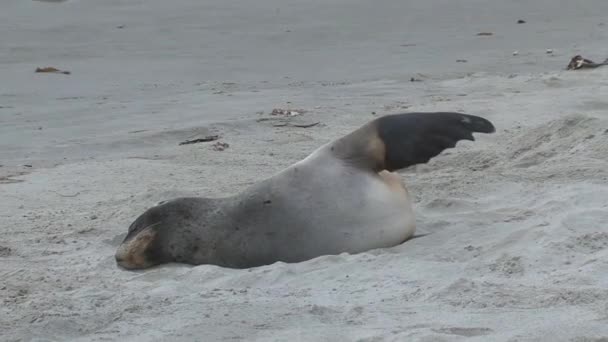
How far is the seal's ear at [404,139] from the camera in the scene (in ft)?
14.4

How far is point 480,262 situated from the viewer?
3.83m

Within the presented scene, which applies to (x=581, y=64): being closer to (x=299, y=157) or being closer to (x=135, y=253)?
(x=299, y=157)

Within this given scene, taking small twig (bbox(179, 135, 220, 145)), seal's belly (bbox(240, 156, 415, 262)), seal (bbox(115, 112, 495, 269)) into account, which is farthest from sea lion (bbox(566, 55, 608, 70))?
seal's belly (bbox(240, 156, 415, 262))

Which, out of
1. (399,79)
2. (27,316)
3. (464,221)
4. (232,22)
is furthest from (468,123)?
(232,22)

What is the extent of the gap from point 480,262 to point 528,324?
770 millimetres

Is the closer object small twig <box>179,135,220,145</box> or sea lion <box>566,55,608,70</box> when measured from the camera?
small twig <box>179,135,220,145</box>

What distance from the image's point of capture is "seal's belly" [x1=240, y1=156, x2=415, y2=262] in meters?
4.29

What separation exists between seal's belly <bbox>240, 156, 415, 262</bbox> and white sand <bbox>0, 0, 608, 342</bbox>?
0.16 m

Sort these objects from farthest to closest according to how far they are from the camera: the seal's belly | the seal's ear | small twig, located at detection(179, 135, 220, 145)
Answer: small twig, located at detection(179, 135, 220, 145)
the seal's ear
the seal's belly

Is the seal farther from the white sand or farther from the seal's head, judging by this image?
the white sand

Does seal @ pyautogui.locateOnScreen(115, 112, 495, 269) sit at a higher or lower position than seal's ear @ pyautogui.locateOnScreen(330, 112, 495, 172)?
lower

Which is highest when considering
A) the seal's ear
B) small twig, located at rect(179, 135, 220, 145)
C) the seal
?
the seal's ear

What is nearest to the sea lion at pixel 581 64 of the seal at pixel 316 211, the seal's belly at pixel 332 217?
the seal at pixel 316 211

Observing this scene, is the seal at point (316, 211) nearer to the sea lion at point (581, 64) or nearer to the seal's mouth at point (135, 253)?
the seal's mouth at point (135, 253)
